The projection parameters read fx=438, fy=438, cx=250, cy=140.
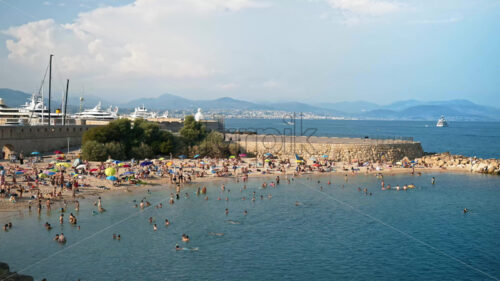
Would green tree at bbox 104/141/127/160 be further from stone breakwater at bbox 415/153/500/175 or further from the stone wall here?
stone breakwater at bbox 415/153/500/175

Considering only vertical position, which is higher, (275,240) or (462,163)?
(462,163)

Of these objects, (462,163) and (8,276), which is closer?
(8,276)

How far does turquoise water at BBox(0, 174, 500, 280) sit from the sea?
0.05 metres

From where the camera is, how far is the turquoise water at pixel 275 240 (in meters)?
18.9

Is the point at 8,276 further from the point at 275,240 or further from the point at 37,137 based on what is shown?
the point at 37,137

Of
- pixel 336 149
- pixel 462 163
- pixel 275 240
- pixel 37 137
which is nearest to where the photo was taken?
pixel 275 240

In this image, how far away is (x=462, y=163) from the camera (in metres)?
49.5

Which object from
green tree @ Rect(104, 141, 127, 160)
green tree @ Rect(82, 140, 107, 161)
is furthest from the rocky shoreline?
green tree @ Rect(104, 141, 127, 160)

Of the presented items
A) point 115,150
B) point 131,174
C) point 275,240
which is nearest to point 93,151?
point 115,150

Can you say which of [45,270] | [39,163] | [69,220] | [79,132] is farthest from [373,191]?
[79,132]

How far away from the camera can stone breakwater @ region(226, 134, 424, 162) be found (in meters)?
50.0

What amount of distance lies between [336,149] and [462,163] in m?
14.2

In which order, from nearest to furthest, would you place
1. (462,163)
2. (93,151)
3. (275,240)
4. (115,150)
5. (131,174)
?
(275,240)
(131,174)
(93,151)
(115,150)
(462,163)

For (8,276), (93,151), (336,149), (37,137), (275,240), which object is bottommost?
(8,276)
